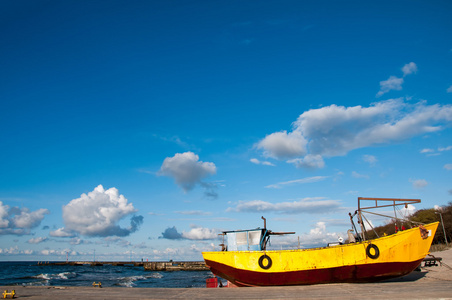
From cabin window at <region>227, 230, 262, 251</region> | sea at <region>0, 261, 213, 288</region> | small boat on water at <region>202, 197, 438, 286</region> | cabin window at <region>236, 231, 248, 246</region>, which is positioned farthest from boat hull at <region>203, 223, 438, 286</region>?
sea at <region>0, 261, 213, 288</region>

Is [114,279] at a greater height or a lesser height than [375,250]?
lesser

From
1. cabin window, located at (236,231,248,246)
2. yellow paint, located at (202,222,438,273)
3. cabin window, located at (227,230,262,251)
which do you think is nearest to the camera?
Result: yellow paint, located at (202,222,438,273)

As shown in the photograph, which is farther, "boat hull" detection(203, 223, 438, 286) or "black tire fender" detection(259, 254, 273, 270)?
"black tire fender" detection(259, 254, 273, 270)

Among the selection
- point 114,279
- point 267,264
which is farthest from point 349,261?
point 114,279

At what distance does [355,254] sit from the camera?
17672 millimetres

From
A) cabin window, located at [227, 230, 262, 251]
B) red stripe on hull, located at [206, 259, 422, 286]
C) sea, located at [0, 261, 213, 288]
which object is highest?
A: cabin window, located at [227, 230, 262, 251]

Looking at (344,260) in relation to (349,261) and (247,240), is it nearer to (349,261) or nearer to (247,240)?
(349,261)

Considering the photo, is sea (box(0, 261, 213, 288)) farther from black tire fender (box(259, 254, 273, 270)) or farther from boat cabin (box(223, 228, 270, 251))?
black tire fender (box(259, 254, 273, 270))

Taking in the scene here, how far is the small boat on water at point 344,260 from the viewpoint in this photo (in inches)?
685

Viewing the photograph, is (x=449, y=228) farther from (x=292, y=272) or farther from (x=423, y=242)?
(x=292, y=272)

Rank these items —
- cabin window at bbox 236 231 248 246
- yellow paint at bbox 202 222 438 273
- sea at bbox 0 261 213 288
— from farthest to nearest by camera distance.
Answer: sea at bbox 0 261 213 288
cabin window at bbox 236 231 248 246
yellow paint at bbox 202 222 438 273

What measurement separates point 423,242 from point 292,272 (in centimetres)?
828

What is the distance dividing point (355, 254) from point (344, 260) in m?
0.77

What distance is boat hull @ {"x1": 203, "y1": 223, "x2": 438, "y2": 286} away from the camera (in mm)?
17391
